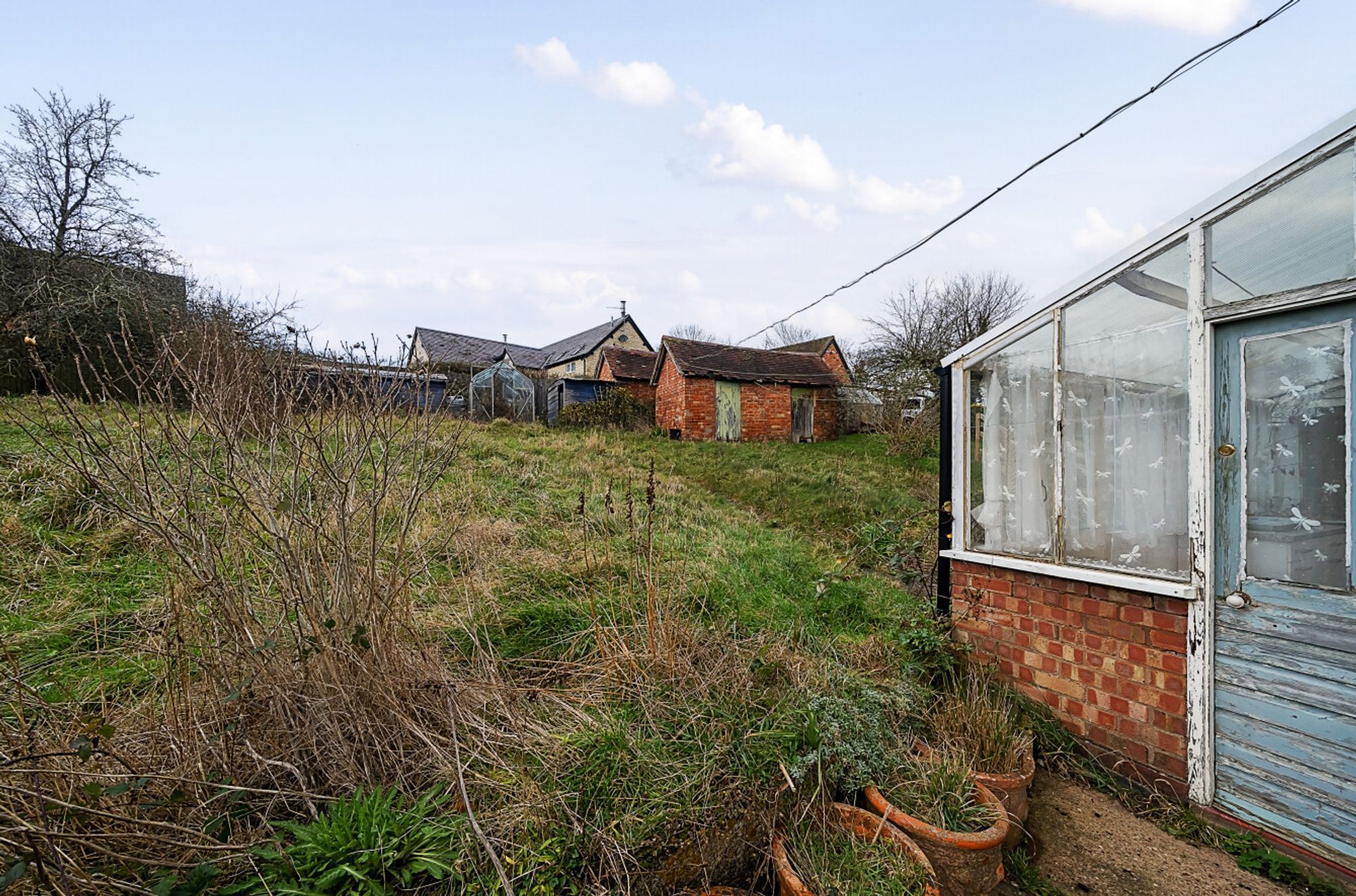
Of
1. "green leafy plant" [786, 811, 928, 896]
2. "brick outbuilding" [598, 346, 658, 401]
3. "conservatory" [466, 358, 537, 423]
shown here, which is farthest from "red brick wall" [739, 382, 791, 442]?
"green leafy plant" [786, 811, 928, 896]

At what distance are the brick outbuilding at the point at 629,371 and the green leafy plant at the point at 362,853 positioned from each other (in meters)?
17.9

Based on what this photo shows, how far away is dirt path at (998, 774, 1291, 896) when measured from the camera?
2303 mm

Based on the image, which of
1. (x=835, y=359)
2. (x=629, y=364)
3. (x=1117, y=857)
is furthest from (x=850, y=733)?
(x=835, y=359)

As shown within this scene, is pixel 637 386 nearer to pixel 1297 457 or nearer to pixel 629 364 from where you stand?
pixel 629 364

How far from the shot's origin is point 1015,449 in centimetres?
354

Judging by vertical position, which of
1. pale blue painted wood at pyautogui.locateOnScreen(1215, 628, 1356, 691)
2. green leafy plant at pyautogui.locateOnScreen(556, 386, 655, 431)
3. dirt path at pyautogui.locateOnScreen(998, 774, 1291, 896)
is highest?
green leafy plant at pyautogui.locateOnScreen(556, 386, 655, 431)

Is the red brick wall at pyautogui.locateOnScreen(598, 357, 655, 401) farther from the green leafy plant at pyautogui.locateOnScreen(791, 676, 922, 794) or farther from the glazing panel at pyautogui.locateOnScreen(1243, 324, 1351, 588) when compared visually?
the glazing panel at pyautogui.locateOnScreen(1243, 324, 1351, 588)

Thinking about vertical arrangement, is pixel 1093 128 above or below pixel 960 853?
above

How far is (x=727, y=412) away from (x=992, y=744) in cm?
1553

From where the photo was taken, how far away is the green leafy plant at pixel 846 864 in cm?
193

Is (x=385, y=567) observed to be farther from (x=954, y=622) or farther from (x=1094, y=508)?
(x=1094, y=508)

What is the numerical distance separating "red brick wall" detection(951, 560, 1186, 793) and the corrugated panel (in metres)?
0.17

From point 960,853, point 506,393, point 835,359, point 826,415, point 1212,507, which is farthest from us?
point 835,359

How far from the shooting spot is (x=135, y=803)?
164 cm
